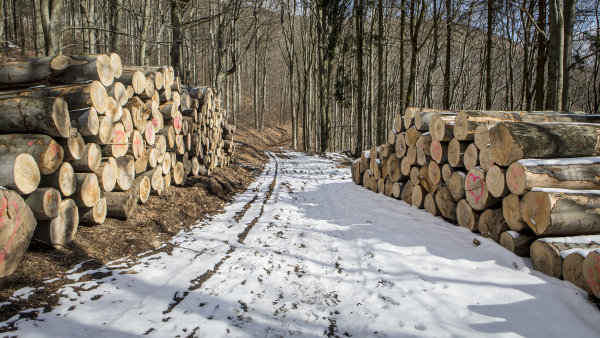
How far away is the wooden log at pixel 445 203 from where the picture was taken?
554cm

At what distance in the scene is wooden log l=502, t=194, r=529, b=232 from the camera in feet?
13.0

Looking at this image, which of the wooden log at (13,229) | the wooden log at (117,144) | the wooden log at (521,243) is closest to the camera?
the wooden log at (13,229)

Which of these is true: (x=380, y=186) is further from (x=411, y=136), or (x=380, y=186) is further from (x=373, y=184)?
(x=411, y=136)

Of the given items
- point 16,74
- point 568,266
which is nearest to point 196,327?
point 568,266

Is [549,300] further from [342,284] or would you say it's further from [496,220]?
[342,284]

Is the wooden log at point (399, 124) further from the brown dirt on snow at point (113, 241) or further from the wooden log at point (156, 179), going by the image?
the wooden log at point (156, 179)

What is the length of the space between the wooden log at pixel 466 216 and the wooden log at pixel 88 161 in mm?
5547

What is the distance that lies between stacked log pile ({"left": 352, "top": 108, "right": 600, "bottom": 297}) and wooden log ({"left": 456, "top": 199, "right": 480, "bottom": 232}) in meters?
0.02

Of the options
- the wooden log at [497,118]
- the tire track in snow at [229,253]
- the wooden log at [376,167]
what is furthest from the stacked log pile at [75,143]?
the wooden log at [497,118]

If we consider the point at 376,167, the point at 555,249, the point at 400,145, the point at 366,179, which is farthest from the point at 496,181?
the point at 366,179

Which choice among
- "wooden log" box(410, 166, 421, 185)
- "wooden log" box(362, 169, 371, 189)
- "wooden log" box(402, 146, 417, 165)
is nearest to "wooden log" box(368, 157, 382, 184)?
"wooden log" box(362, 169, 371, 189)

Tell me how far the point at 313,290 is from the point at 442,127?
3.94 metres

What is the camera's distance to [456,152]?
18.0 ft

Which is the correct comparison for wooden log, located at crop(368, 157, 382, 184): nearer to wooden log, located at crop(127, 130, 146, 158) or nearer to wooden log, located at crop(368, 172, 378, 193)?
wooden log, located at crop(368, 172, 378, 193)
